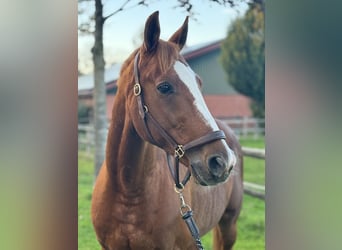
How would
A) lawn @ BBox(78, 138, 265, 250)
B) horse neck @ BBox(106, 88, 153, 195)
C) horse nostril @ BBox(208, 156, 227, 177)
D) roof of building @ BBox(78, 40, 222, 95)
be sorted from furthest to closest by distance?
lawn @ BBox(78, 138, 265, 250), roof of building @ BBox(78, 40, 222, 95), horse neck @ BBox(106, 88, 153, 195), horse nostril @ BBox(208, 156, 227, 177)

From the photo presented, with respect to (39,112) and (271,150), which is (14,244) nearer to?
(39,112)

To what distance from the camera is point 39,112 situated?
3.52 ft

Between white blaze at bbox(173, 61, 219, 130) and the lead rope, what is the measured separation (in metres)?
0.24

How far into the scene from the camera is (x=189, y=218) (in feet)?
3.39

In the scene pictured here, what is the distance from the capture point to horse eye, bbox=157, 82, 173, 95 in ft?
2.94

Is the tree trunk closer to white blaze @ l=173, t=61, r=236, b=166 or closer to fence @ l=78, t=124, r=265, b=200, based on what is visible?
fence @ l=78, t=124, r=265, b=200

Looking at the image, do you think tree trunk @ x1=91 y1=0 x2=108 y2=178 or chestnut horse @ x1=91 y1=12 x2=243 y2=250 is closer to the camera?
chestnut horse @ x1=91 y1=12 x2=243 y2=250

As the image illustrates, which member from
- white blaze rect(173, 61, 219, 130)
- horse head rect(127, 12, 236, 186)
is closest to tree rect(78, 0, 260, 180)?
horse head rect(127, 12, 236, 186)

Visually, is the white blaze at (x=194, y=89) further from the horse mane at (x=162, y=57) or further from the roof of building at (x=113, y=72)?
the roof of building at (x=113, y=72)

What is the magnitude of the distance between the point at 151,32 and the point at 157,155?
1.11 feet

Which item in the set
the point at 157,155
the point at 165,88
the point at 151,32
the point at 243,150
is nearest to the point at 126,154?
the point at 157,155

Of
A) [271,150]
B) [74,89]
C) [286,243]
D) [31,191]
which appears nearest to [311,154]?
[271,150]

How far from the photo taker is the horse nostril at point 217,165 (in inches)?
33.9

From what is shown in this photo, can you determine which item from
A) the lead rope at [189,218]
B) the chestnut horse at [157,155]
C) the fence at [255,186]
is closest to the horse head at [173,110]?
the chestnut horse at [157,155]
